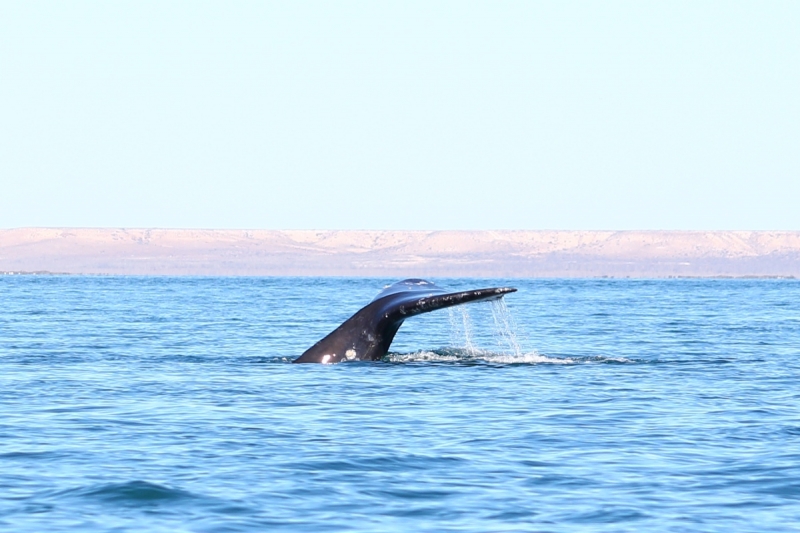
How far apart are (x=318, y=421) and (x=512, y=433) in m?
1.99

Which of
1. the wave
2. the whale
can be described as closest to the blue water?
the wave

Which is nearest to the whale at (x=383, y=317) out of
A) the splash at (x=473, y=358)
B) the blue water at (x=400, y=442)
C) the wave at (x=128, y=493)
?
the blue water at (x=400, y=442)

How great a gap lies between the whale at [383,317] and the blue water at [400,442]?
1.02ft

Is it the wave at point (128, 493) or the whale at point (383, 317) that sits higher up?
the whale at point (383, 317)

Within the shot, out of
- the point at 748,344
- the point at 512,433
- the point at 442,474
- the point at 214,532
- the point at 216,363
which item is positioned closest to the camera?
the point at 214,532

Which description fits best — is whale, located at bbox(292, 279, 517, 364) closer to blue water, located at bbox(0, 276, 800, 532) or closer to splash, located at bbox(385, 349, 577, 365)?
blue water, located at bbox(0, 276, 800, 532)

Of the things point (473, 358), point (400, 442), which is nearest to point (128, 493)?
point (400, 442)

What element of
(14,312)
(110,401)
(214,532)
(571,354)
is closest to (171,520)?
(214,532)

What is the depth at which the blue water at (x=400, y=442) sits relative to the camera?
8656 millimetres

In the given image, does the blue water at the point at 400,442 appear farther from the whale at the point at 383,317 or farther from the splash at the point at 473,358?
the whale at the point at 383,317

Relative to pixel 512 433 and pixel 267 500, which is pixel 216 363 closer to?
pixel 512 433

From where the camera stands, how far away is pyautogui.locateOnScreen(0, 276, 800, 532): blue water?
8656mm

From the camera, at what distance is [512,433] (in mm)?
11914

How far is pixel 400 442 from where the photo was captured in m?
11.4
